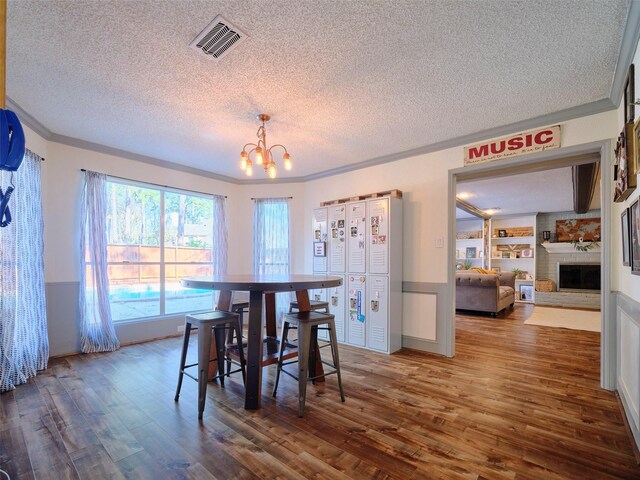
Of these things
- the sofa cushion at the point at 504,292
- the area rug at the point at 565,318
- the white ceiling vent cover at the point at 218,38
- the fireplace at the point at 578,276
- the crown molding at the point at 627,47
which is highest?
the white ceiling vent cover at the point at 218,38

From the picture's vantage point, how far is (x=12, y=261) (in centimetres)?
276

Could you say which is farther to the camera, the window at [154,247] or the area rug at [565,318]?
the area rug at [565,318]

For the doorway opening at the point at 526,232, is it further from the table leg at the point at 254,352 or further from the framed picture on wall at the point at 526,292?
the table leg at the point at 254,352

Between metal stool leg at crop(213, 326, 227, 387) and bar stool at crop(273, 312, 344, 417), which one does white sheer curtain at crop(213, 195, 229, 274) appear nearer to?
metal stool leg at crop(213, 326, 227, 387)

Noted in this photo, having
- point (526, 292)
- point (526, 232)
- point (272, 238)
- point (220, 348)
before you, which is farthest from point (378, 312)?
point (526, 232)

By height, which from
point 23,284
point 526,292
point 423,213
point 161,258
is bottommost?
point 526,292

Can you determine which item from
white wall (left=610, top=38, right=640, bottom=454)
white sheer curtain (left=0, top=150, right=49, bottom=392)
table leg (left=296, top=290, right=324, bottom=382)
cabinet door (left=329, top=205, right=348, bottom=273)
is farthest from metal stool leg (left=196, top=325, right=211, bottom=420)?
white wall (left=610, top=38, right=640, bottom=454)

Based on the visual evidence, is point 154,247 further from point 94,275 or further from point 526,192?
point 526,192

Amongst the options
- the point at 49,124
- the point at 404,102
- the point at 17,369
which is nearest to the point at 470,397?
the point at 404,102

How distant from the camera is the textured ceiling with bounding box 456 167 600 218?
5031mm

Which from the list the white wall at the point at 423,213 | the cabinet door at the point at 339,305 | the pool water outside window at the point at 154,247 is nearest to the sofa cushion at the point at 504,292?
the white wall at the point at 423,213

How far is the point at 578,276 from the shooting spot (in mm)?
7812

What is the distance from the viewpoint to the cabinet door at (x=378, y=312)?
12.1 feet

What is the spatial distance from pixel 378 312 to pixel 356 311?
1.07 ft
